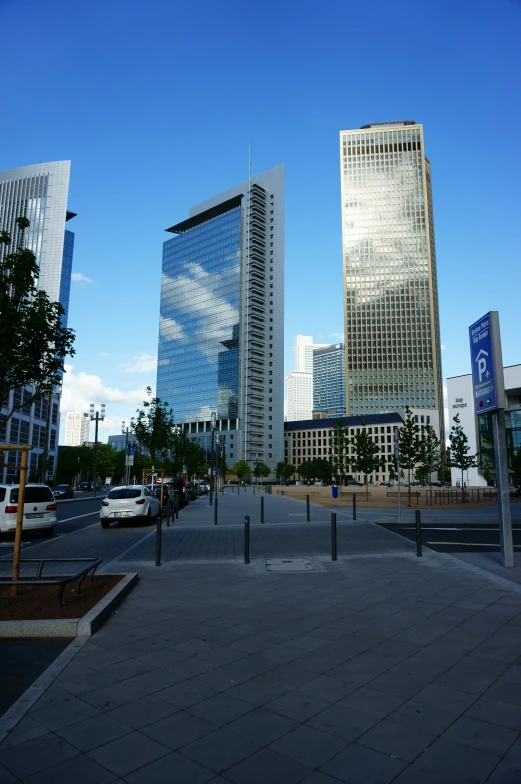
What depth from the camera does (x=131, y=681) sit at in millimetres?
4379

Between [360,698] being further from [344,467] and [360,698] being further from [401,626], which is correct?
[344,467]

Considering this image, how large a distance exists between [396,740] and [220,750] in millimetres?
1166

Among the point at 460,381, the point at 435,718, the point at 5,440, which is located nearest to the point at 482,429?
the point at 460,381

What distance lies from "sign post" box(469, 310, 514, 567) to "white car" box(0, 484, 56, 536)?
1301 centimetres

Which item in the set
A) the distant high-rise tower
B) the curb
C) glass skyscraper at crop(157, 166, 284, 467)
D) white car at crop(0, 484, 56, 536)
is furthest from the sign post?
the distant high-rise tower

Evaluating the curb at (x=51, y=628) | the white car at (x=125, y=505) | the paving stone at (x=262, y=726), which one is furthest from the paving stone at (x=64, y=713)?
the white car at (x=125, y=505)

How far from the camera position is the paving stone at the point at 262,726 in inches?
134

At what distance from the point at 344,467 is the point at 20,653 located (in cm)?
4702

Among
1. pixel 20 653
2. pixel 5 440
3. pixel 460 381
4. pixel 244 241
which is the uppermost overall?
pixel 244 241

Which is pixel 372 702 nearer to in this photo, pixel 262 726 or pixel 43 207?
pixel 262 726

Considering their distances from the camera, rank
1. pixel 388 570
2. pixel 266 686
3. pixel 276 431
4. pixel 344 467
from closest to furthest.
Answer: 1. pixel 266 686
2. pixel 388 570
3. pixel 344 467
4. pixel 276 431

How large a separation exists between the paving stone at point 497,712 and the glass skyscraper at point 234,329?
160 metres

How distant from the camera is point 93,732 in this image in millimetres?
3469

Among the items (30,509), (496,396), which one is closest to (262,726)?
(496,396)
